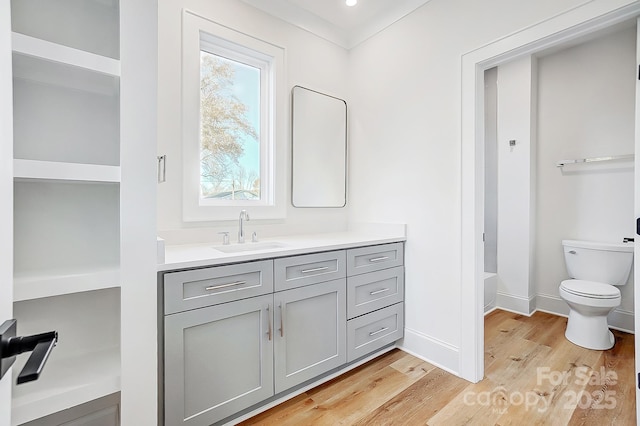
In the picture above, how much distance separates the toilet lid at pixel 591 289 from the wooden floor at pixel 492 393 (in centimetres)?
42

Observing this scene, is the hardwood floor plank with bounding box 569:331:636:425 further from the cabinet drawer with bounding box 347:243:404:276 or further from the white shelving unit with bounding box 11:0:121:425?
the white shelving unit with bounding box 11:0:121:425

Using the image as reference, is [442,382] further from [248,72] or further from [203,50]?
[203,50]

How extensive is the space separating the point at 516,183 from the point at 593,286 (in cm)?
112

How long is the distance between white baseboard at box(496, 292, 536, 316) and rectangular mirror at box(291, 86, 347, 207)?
1989 mm

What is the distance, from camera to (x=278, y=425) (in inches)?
61.2

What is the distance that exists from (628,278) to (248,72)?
361 centimetres

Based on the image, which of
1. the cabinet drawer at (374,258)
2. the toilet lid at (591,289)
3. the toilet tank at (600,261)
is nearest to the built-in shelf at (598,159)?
the toilet tank at (600,261)

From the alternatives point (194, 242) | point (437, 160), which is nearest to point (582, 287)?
point (437, 160)

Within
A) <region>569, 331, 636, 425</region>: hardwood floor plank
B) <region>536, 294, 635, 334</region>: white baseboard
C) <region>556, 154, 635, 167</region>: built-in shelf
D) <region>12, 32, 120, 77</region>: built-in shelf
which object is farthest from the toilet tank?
<region>12, 32, 120, 77</region>: built-in shelf

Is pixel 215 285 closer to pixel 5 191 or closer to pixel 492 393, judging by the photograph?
pixel 5 191

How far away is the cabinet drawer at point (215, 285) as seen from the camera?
1.31 m

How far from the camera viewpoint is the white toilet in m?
2.32

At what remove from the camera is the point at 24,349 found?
0.49m

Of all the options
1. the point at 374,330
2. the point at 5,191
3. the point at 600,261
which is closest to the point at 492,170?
the point at 600,261
